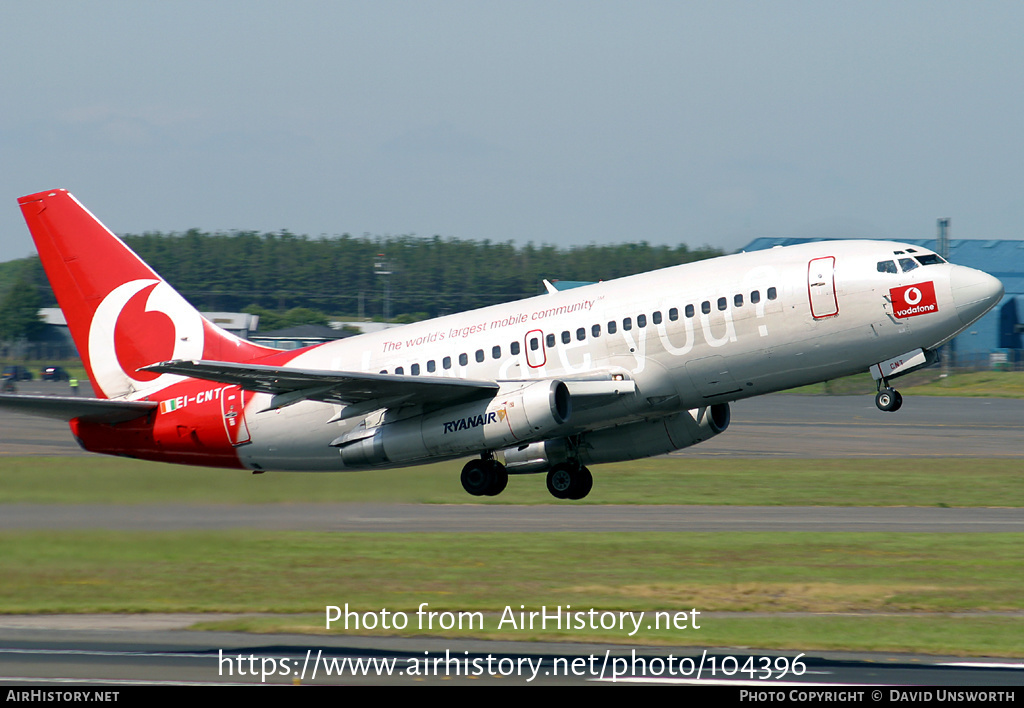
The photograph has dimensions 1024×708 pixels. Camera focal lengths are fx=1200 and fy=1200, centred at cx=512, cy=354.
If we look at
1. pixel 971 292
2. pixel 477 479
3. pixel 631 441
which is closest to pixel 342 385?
pixel 477 479

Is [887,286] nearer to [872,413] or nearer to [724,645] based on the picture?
[724,645]

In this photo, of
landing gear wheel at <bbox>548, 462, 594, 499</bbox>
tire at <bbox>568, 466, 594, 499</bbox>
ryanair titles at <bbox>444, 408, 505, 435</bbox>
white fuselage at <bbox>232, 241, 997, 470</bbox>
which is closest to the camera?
white fuselage at <bbox>232, 241, 997, 470</bbox>

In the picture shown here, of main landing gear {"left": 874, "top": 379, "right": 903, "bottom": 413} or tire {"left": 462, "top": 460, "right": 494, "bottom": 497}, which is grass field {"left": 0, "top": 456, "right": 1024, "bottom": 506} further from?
main landing gear {"left": 874, "top": 379, "right": 903, "bottom": 413}

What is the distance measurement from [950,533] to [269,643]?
2756cm

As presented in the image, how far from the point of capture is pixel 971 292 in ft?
92.2

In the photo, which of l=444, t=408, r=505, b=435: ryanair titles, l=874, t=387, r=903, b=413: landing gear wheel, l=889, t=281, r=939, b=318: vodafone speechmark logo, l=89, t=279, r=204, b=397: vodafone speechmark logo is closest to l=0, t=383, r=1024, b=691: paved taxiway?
l=444, t=408, r=505, b=435: ryanair titles

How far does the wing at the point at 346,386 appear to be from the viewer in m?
29.5

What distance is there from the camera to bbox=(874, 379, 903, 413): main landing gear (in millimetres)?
28156

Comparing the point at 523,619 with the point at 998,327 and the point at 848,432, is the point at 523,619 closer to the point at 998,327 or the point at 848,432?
the point at 848,432

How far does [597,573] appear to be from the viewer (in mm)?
37062

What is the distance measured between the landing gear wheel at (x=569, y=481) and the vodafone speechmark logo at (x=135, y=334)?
36.9ft

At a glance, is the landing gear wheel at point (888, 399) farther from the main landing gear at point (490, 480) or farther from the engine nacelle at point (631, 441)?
the main landing gear at point (490, 480)

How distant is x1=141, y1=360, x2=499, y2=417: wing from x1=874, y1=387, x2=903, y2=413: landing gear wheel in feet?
31.4
